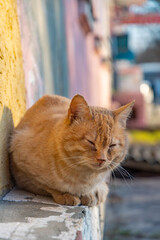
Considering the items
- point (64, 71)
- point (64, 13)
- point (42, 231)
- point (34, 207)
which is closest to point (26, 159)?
point (34, 207)

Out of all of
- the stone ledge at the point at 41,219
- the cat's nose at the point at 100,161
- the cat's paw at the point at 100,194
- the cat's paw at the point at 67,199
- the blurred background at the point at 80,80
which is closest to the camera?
the stone ledge at the point at 41,219

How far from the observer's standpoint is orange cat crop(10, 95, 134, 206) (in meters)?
1.73

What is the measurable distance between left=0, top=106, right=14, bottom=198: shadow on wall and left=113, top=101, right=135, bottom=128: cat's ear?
564 millimetres

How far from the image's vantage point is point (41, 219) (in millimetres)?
1566

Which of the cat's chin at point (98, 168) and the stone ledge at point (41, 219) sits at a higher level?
the cat's chin at point (98, 168)

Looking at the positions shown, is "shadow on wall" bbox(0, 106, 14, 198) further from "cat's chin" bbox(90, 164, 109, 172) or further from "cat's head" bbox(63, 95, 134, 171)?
"cat's chin" bbox(90, 164, 109, 172)

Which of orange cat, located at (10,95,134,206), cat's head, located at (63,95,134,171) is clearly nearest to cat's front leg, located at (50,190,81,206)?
orange cat, located at (10,95,134,206)

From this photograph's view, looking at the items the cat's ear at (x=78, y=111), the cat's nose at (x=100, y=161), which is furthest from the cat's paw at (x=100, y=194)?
the cat's ear at (x=78, y=111)

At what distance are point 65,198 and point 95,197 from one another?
0.21 metres

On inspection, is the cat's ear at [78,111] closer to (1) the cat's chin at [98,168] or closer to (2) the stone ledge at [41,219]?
(1) the cat's chin at [98,168]

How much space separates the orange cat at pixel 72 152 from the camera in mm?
1733

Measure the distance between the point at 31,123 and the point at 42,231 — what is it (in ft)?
2.60

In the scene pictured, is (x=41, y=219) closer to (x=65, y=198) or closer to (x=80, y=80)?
(x=65, y=198)

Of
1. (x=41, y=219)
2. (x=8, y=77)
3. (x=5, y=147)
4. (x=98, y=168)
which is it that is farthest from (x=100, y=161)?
(x=8, y=77)
